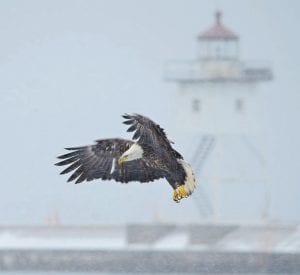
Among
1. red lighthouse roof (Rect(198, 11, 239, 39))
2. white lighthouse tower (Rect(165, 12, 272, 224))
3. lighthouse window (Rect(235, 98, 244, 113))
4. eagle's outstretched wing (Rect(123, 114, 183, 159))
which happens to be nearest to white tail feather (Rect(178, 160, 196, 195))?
eagle's outstretched wing (Rect(123, 114, 183, 159))

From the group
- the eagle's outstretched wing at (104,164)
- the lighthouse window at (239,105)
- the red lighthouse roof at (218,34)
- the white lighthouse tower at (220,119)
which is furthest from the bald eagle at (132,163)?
the red lighthouse roof at (218,34)

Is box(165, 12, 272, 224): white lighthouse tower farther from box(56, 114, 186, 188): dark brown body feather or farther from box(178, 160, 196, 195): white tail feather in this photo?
box(178, 160, 196, 195): white tail feather

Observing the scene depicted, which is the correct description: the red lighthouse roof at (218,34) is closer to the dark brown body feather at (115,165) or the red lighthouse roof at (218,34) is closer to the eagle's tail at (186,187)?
the dark brown body feather at (115,165)

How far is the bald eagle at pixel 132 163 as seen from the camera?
16484mm

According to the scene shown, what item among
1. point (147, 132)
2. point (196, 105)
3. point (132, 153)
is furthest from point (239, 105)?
point (147, 132)

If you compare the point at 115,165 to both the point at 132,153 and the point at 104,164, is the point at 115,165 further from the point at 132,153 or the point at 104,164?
the point at 132,153

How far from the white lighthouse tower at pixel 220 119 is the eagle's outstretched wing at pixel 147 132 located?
88.6 feet

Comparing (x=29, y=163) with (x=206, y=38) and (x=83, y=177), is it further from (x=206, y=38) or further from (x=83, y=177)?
(x=83, y=177)

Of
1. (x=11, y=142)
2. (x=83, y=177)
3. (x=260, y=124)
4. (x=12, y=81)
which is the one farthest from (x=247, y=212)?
(x=83, y=177)

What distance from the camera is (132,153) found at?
16.4m

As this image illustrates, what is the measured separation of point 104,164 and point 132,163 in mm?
297

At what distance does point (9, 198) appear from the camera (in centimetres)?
4975

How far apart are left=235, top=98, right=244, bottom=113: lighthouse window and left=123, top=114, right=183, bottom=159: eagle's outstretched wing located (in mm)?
28099

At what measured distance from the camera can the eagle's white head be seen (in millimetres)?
→ 16375
